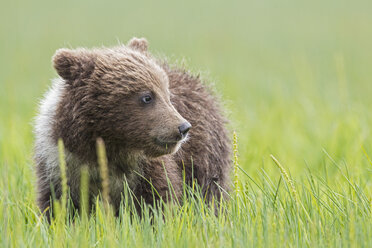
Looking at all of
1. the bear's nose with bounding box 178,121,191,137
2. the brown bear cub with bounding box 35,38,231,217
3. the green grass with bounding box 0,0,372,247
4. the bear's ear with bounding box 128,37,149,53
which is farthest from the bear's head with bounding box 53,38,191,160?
the bear's ear with bounding box 128,37,149,53

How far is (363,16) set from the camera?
76.6ft

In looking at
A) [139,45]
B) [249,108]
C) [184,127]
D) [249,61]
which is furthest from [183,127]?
[249,61]

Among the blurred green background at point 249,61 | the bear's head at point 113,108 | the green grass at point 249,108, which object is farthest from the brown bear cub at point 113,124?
the blurred green background at point 249,61

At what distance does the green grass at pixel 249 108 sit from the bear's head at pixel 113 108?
0.53 metres

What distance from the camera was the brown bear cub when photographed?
15.8 feet

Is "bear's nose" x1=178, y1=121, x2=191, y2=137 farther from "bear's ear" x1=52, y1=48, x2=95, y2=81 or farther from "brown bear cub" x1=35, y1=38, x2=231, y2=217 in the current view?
"bear's ear" x1=52, y1=48, x2=95, y2=81

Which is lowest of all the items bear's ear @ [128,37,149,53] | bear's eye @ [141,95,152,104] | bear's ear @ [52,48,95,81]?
bear's eye @ [141,95,152,104]

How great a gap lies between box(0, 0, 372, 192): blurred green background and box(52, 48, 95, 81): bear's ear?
79 centimetres

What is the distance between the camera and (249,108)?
10266mm

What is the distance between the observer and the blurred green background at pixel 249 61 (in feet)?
24.8

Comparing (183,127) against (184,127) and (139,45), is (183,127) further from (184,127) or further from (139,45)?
(139,45)

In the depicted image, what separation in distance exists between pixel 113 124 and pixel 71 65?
60 cm

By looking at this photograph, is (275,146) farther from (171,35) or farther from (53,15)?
(53,15)

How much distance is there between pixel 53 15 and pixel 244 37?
310 inches
